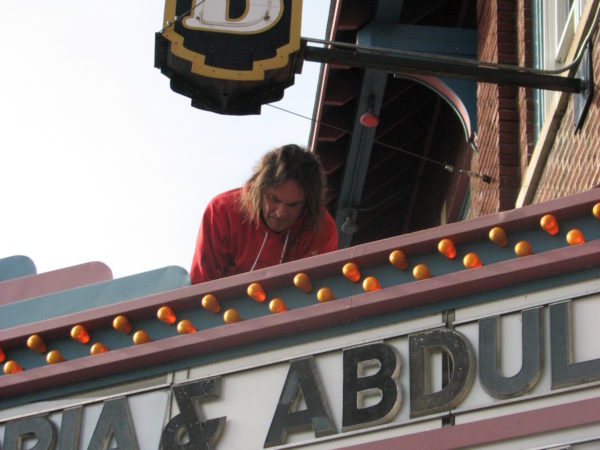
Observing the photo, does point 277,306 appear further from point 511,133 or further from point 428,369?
point 511,133

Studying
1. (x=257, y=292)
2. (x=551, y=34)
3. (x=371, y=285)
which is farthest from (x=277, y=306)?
(x=551, y=34)

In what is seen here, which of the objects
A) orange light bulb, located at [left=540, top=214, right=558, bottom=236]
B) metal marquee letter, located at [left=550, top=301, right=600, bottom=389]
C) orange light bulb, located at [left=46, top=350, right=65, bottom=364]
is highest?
orange light bulb, located at [left=540, top=214, right=558, bottom=236]

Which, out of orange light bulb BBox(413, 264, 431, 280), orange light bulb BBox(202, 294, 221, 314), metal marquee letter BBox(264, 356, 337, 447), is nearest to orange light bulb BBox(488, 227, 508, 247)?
orange light bulb BBox(413, 264, 431, 280)

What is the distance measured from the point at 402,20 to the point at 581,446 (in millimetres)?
8237

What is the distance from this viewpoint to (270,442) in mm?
6324

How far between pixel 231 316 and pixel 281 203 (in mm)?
1482

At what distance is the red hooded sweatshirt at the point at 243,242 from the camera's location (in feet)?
26.6

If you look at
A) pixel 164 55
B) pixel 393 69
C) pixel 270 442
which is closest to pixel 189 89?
pixel 164 55

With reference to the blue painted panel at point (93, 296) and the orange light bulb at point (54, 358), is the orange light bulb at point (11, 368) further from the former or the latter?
the blue painted panel at point (93, 296)

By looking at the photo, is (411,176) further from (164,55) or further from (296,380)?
(296,380)

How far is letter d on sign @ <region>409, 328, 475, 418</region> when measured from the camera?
6035 millimetres

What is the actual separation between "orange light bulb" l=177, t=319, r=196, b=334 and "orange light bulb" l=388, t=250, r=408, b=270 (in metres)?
0.97

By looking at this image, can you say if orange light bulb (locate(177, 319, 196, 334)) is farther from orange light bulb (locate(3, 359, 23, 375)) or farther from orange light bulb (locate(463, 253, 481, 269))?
orange light bulb (locate(463, 253, 481, 269))

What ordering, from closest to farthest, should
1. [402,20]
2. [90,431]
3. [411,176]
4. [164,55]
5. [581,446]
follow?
1. [581,446]
2. [90,431]
3. [164,55]
4. [402,20]
5. [411,176]
